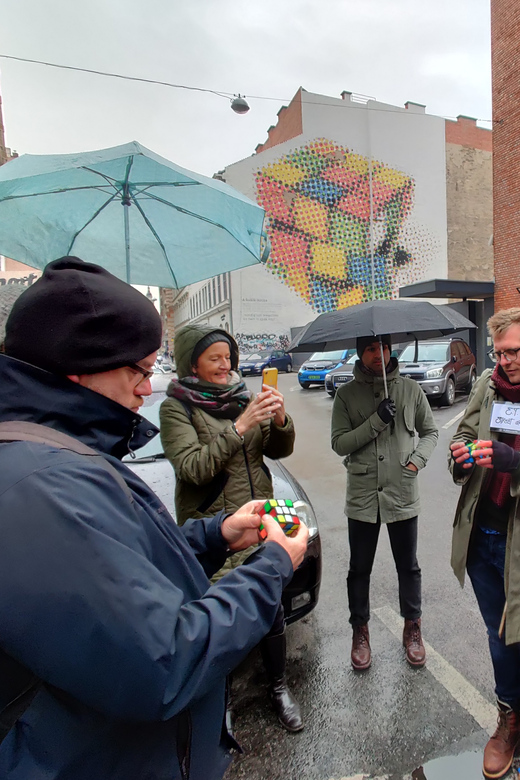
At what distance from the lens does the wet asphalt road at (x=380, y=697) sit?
6.51 feet

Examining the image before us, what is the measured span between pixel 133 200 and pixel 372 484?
2.43m

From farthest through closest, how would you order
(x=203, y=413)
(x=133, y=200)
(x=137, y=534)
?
(x=133, y=200) → (x=203, y=413) → (x=137, y=534)

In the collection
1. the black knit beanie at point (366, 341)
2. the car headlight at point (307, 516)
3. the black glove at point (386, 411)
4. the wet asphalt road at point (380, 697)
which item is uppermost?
the black knit beanie at point (366, 341)

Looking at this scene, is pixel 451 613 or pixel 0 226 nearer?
pixel 0 226

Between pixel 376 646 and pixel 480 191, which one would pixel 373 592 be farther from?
pixel 480 191

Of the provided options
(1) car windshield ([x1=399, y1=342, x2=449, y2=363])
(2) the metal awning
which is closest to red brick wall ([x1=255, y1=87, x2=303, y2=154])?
(2) the metal awning

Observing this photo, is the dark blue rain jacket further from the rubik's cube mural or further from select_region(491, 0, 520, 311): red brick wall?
the rubik's cube mural

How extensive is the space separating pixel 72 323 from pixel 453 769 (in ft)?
8.00

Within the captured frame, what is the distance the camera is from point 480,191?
34906 mm

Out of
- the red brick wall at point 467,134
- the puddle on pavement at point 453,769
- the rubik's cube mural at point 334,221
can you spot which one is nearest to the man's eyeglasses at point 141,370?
the puddle on pavement at point 453,769

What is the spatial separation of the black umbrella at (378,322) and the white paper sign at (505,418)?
65 centimetres

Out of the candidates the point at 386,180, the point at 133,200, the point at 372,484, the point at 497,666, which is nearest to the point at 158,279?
the point at 133,200

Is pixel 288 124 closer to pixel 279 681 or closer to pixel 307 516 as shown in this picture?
pixel 307 516

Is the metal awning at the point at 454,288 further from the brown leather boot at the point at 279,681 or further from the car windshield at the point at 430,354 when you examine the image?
the brown leather boot at the point at 279,681
